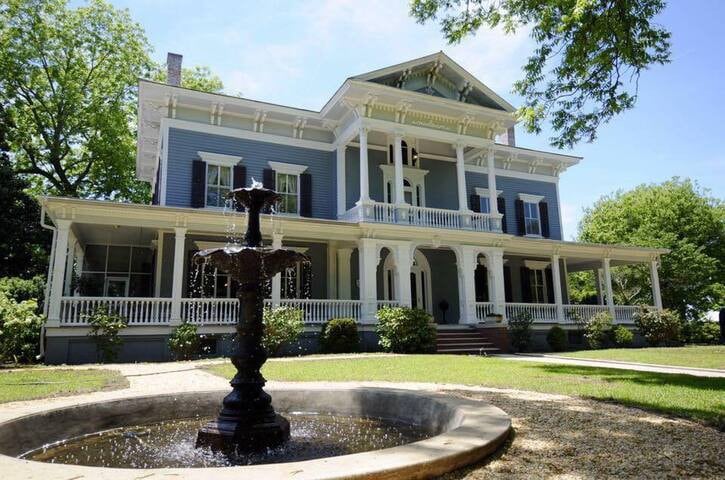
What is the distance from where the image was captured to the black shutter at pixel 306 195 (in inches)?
742

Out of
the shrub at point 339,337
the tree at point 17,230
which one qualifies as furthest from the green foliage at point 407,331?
the tree at point 17,230

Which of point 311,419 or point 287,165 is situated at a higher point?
point 287,165

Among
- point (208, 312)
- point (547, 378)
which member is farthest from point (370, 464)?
point (208, 312)

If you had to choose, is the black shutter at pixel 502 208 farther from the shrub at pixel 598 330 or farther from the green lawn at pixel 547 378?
the green lawn at pixel 547 378

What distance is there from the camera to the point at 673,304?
30562 mm

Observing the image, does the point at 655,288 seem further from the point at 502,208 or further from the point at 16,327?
the point at 16,327

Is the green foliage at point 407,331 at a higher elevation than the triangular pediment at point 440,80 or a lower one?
lower

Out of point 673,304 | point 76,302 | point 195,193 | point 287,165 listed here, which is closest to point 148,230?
point 195,193

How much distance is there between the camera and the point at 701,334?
23172 millimetres

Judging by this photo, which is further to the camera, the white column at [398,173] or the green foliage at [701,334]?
the green foliage at [701,334]

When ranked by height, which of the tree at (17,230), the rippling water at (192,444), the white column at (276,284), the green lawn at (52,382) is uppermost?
the tree at (17,230)

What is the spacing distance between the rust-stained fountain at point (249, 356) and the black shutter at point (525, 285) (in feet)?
63.7

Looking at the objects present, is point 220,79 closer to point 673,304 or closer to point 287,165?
point 287,165

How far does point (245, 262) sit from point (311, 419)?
2.25m
